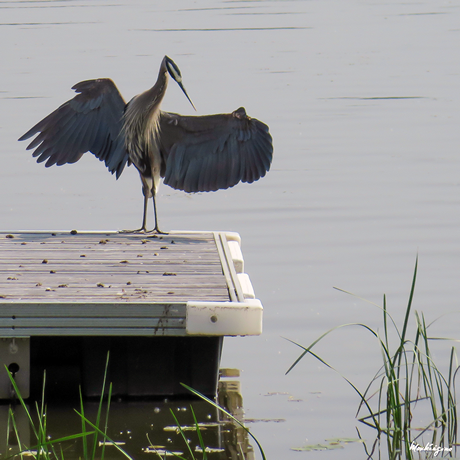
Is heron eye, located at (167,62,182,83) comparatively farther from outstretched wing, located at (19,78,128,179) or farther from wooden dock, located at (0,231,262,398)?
wooden dock, located at (0,231,262,398)

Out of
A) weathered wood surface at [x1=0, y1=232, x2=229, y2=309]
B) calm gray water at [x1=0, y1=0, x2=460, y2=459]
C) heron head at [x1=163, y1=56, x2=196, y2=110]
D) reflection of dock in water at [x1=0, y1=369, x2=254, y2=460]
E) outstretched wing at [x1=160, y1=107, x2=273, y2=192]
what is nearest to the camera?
reflection of dock in water at [x1=0, y1=369, x2=254, y2=460]

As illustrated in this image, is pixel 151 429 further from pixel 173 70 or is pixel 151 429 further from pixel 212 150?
pixel 173 70

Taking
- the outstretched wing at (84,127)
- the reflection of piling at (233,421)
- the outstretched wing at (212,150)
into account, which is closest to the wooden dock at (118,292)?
the reflection of piling at (233,421)

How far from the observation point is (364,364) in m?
4.98

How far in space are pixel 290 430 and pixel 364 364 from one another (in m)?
0.92

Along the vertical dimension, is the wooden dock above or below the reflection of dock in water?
above

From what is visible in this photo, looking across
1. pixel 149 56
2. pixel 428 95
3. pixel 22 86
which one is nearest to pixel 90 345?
pixel 428 95

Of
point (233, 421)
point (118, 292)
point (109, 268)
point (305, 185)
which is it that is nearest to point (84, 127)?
point (109, 268)

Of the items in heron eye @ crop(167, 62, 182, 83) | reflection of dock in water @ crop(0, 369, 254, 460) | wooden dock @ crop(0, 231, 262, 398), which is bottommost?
reflection of dock in water @ crop(0, 369, 254, 460)

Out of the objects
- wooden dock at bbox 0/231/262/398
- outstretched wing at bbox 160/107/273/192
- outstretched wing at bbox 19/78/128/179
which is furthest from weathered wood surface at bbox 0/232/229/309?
outstretched wing at bbox 19/78/128/179

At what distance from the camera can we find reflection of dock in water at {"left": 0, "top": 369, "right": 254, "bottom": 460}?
12.8 ft

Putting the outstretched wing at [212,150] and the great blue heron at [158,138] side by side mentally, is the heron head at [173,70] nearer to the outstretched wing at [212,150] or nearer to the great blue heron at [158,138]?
the great blue heron at [158,138]

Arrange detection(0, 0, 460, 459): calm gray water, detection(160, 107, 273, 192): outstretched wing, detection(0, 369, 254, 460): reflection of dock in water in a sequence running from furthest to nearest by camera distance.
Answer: detection(160, 107, 273, 192): outstretched wing, detection(0, 0, 460, 459): calm gray water, detection(0, 369, 254, 460): reflection of dock in water

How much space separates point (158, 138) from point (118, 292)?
2.11 m
